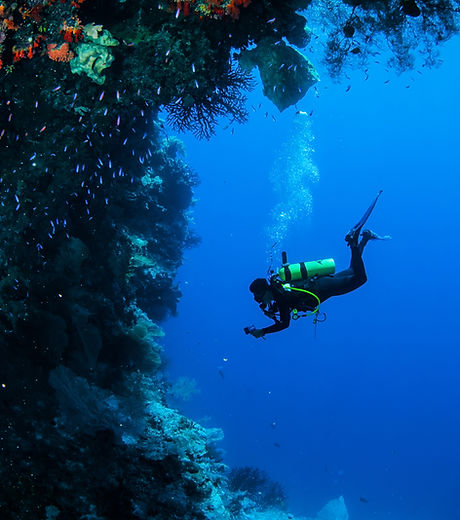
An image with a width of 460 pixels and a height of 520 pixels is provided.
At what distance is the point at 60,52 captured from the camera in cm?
477

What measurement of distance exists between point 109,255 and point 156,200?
17.6ft

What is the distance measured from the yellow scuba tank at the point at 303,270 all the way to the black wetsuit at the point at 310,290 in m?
0.14

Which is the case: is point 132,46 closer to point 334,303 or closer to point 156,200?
point 156,200

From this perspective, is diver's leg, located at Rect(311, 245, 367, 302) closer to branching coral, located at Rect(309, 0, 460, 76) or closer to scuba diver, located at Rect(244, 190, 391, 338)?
scuba diver, located at Rect(244, 190, 391, 338)

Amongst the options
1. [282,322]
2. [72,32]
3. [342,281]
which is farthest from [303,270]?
[72,32]

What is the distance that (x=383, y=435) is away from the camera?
70.9 metres

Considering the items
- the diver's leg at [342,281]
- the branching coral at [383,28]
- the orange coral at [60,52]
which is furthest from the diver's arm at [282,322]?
the orange coral at [60,52]

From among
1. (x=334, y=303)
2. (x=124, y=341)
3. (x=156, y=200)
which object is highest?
(x=334, y=303)

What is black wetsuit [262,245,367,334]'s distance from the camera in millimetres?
5660

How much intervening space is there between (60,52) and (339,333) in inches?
4261

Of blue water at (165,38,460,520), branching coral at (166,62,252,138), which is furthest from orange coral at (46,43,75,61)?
blue water at (165,38,460,520)

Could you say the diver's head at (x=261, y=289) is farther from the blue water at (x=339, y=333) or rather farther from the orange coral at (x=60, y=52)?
the blue water at (x=339, y=333)

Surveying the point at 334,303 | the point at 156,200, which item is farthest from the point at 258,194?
the point at 156,200

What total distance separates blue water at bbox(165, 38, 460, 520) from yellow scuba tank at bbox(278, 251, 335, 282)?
4627 cm
